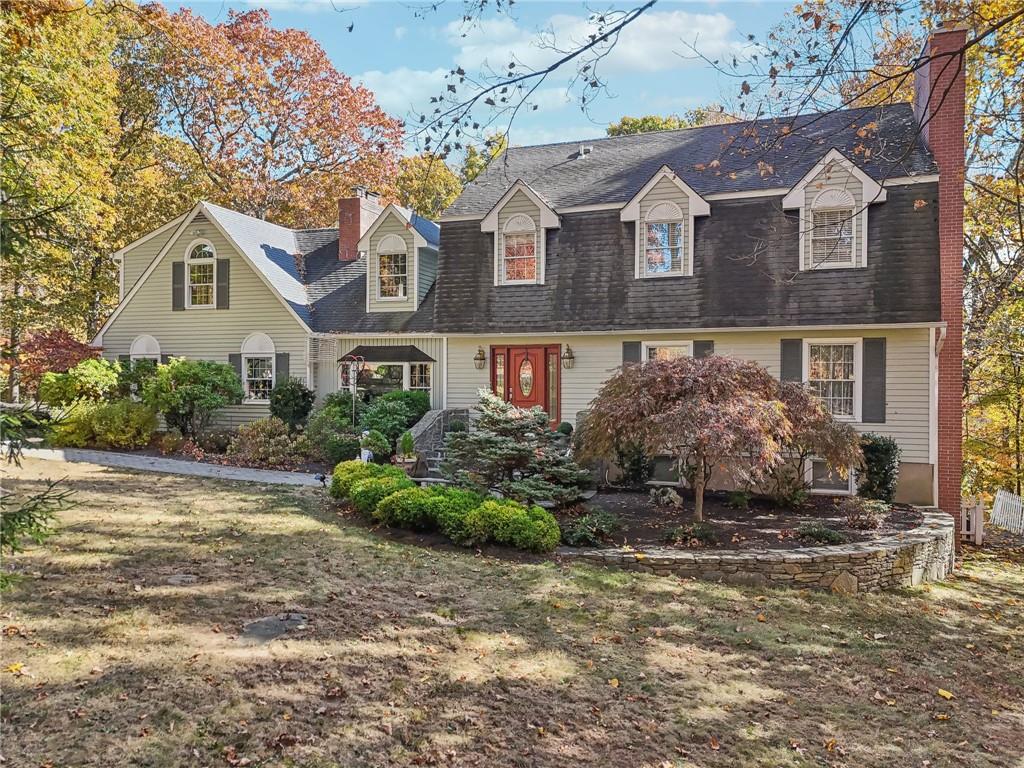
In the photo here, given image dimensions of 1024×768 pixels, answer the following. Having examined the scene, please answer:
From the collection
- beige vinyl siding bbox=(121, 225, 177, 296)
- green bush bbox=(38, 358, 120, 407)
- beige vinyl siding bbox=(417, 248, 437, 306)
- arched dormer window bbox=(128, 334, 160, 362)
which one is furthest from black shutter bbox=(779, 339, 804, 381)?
beige vinyl siding bbox=(121, 225, 177, 296)

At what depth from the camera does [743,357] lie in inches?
534

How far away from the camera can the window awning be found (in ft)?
53.2

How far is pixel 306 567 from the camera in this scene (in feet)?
22.8

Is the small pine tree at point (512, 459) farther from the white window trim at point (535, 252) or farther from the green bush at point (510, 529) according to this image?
the white window trim at point (535, 252)

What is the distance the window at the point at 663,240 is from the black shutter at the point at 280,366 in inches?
370

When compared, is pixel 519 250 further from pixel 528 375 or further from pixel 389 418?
pixel 389 418

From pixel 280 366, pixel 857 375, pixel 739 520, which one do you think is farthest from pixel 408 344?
pixel 857 375

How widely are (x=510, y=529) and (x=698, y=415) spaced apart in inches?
114

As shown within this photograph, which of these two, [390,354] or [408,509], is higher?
[390,354]

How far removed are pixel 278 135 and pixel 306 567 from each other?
23985mm

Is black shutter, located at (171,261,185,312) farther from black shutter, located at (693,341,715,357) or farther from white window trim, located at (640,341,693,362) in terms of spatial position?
black shutter, located at (693,341,715,357)

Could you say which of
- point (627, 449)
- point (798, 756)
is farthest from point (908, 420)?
point (798, 756)

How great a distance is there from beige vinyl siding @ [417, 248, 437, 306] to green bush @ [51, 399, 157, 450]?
23.6 feet

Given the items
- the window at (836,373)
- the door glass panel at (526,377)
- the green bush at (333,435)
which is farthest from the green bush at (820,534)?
the green bush at (333,435)
